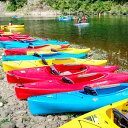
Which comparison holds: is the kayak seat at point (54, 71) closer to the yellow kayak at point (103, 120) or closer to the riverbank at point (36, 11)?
the yellow kayak at point (103, 120)

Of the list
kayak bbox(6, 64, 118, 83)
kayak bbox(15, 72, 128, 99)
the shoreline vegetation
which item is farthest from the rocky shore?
the shoreline vegetation

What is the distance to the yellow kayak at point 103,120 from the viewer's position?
447cm

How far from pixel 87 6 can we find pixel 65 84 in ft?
216

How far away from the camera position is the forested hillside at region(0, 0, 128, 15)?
64.1m

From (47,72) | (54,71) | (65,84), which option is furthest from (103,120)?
(47,72)

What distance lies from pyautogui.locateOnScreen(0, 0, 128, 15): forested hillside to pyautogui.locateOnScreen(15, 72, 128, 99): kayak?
5718 cm

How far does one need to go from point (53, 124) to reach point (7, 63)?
14.4ft

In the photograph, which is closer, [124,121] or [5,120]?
[124,121]

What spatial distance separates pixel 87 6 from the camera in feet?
227

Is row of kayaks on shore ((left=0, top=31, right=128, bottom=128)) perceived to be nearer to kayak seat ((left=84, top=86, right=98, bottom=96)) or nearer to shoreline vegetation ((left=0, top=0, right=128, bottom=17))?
kayak seat ((left=84, top=86, right=98, bottom=96))

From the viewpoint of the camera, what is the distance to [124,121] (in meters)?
4.53

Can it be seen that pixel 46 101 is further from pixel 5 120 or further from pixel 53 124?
pixel 5 120

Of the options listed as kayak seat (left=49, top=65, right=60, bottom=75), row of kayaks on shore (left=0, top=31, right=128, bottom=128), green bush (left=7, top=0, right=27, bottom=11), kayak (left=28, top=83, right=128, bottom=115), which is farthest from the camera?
green bush (left=7, top=0, right=27, bottom=11)

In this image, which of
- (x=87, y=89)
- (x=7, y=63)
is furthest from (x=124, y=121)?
(x=7, y=63)
